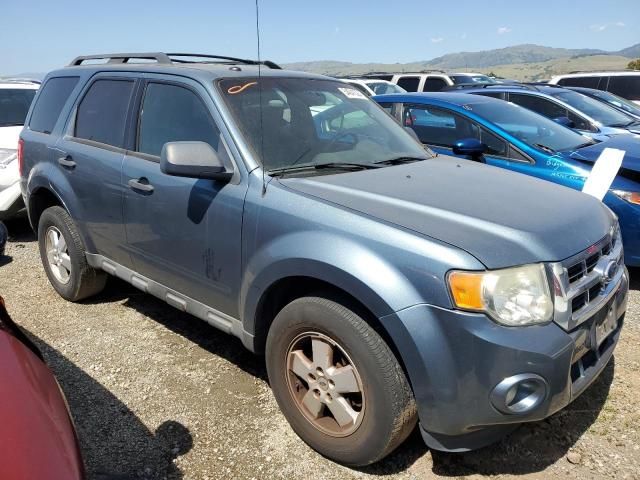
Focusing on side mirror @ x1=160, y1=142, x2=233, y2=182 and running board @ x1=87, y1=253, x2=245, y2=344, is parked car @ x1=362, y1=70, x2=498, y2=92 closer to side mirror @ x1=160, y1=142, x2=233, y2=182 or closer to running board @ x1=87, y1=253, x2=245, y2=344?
running board @ x1=87, y1=253, x2=245, y2=344

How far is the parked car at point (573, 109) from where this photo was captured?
745cm

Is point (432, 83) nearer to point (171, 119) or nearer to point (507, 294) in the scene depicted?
point (171, 119)

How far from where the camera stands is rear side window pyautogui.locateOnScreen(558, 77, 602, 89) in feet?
46.9

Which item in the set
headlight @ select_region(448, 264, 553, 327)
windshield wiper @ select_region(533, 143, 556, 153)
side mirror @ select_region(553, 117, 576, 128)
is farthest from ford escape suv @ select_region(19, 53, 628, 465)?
side mirror @ select_region(553, 117, 576, 128)

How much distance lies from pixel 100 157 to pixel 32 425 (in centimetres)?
241

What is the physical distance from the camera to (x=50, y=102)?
4391mm

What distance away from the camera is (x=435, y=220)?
7.39 feet

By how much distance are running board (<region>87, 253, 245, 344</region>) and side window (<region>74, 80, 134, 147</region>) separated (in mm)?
861

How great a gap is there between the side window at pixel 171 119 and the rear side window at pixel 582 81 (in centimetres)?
1355

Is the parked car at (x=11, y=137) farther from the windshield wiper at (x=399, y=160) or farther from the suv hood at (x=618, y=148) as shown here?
the suv hood at (x=618, y=148)

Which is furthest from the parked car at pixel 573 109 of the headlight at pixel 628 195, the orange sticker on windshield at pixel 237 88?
the orange sticker on windshield at pixel 237 88

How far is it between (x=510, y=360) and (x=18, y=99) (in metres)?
7.88

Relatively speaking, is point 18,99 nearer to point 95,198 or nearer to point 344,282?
point 95,198

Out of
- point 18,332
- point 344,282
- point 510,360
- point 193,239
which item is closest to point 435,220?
point 344,282
